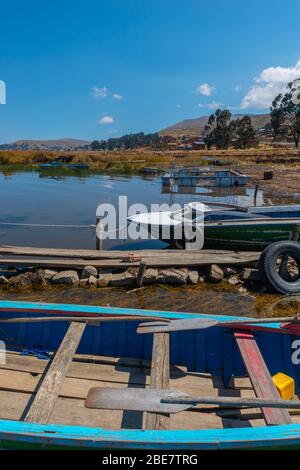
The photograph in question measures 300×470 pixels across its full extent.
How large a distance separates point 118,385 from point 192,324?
1.47 meters

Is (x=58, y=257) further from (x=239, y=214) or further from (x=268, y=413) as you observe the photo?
(x=268, y=413)

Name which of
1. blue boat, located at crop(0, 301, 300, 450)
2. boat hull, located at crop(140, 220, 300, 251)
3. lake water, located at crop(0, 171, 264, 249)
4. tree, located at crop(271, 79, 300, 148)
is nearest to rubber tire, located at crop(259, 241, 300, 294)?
boat hull, located at crop(140, 220, 300, 251)

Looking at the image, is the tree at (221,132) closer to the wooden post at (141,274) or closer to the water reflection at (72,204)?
the water reflection at (72,204)

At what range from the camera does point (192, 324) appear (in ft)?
16.1

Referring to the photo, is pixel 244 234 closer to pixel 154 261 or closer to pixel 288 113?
pixel 154 261

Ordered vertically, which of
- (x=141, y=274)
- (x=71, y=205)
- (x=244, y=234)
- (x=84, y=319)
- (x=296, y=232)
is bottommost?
(x=141, y=274)

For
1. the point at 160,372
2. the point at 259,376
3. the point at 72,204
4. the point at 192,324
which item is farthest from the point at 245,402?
the point at 72,204

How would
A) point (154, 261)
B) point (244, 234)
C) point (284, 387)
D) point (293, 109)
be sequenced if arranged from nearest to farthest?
1. point (284, 387)
2. point (154, 261)
3. point (244, 234)
4. point (293, 109)

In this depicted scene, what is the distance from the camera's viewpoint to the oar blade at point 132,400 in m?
3.49

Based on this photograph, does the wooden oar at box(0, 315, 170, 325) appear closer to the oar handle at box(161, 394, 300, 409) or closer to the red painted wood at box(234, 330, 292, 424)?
the red painted wood at box(234, 330, 292, 424)

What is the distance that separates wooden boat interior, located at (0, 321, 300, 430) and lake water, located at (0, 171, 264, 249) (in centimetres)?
992

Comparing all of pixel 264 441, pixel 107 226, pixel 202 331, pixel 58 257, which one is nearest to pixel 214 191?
pixel 107 226

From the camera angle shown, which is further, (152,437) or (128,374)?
(128,374)

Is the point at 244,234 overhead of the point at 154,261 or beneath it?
overhead
